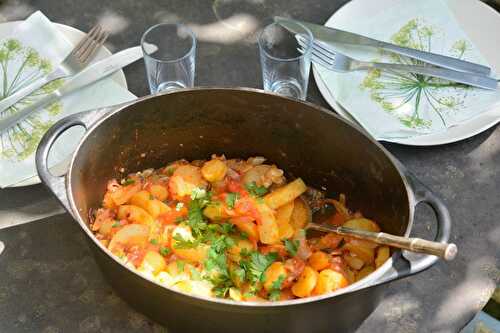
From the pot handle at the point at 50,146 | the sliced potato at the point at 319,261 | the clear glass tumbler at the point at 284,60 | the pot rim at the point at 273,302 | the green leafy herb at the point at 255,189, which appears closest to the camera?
the pot rim at the point at 273,302

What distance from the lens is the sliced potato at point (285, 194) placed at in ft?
4.47

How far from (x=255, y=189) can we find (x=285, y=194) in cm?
7

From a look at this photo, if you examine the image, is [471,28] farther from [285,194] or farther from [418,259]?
[418,259]

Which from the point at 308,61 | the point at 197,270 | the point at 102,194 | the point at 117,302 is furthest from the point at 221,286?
the point at 308,61

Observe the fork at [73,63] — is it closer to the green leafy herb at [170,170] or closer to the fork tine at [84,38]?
the fork tine at [84,38]

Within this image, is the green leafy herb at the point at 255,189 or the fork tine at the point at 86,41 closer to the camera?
the green leafy herb at the point at 255,189

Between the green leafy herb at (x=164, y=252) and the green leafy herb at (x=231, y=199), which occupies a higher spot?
the green leafy herb at (x=231, y=199)

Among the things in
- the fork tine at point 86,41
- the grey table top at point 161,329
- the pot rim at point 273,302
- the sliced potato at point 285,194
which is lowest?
the grey table top at point 161,329

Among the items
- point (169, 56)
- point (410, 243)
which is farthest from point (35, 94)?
point (410, 243)

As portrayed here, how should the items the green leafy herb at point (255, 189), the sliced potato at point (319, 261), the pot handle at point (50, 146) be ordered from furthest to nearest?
the green leafy herb at point (255, 189)
the sliced potato at point (319, 261)
the pot handle at point (50, 146)

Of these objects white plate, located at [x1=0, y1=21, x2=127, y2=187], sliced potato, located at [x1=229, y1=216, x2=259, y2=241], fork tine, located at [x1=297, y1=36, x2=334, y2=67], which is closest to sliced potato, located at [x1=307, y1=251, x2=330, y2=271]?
sliced potato, located at [x1=229, y1=216, x2=259, y2=241]

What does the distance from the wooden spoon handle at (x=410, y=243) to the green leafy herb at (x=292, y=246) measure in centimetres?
8

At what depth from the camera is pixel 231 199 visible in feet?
4.47

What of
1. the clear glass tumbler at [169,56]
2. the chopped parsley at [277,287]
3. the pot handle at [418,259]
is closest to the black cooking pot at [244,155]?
the pot handle at [418,259]
